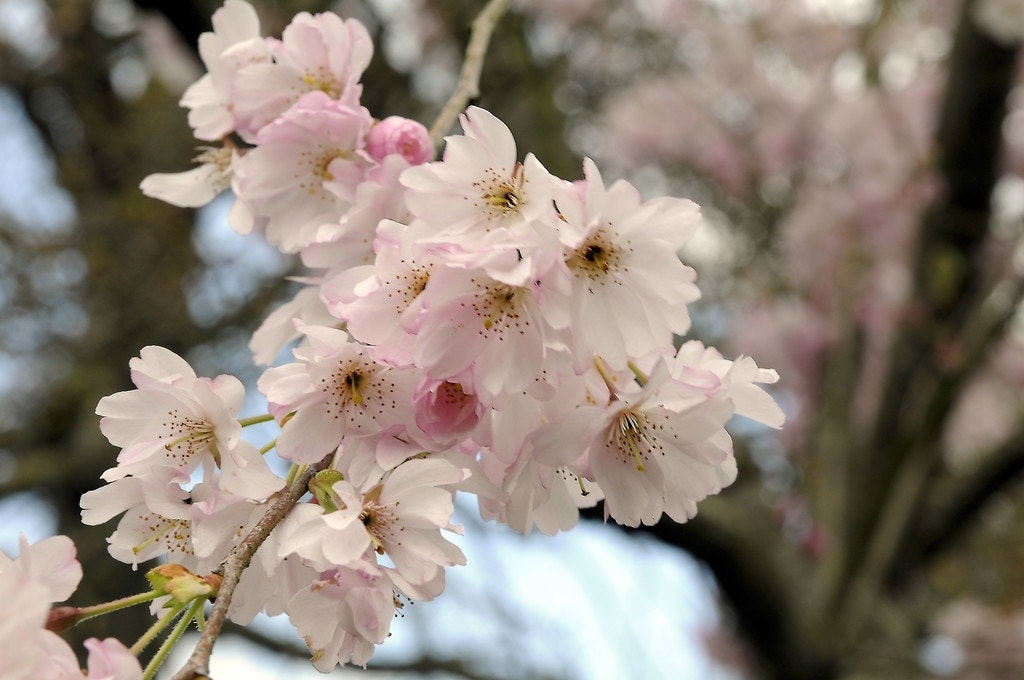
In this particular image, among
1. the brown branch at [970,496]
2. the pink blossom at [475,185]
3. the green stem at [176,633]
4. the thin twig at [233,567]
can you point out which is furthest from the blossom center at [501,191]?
the brown branch at [970,496]

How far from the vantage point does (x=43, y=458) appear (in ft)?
11.2

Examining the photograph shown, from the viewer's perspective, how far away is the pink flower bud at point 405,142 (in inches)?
35.5

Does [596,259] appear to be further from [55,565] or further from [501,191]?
[55,565]

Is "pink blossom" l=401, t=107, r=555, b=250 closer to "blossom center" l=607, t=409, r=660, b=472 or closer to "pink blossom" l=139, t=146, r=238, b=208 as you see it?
"blossom center" l=607, t=409, r=660, b=472

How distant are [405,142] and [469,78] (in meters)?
0.18

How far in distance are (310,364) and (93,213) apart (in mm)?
3485

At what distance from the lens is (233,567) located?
63 cm

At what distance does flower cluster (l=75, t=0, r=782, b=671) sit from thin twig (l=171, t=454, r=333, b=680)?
0.01 m

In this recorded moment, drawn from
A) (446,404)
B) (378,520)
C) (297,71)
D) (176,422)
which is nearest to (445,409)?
→ (446,404)

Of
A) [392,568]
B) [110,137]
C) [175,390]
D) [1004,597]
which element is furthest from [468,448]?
[1004,597]

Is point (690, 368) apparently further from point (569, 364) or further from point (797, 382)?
point (797, 382)

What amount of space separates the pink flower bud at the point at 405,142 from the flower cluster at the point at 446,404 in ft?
0.43

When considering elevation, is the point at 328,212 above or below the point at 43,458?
above

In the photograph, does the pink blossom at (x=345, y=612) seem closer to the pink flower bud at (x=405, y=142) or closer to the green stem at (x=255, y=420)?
the green stem at (x=255, y=420)
